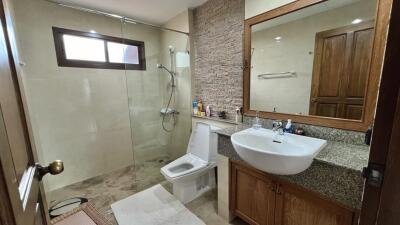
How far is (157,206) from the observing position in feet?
6.43

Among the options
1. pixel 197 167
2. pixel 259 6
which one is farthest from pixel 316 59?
pixel 197 167

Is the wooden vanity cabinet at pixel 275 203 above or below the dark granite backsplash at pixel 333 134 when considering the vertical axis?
below

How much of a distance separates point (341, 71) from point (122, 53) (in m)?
2.68

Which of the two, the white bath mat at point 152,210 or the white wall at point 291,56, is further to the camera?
the white bath mat at point 152,210

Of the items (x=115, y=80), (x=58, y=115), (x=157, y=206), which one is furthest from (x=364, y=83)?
(x=58, y=115)

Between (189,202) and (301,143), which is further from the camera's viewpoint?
(189,202)

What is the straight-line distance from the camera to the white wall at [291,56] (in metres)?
1.24

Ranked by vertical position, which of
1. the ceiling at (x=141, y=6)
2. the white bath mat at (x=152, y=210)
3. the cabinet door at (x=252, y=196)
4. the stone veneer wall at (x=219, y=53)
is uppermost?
the ceiling at (x=141, y=6)

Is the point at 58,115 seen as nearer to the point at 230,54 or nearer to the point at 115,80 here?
the point at 115,80

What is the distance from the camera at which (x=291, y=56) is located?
1518 mm

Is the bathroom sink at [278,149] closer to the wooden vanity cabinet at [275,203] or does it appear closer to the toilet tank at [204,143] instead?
the wooden vanity cabinet at [275,203]

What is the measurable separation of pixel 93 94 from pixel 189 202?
196 centimetres

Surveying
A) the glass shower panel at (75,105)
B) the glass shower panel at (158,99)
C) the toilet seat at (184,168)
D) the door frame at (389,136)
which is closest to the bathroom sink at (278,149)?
the door frame at (389,136)

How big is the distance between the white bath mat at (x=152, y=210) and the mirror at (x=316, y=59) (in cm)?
139
